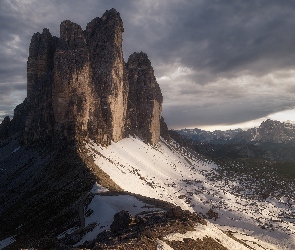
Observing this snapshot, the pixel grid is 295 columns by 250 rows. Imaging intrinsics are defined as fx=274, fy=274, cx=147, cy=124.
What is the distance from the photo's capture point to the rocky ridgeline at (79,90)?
7350cm

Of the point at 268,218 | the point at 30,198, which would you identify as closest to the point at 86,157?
the point at 30,198

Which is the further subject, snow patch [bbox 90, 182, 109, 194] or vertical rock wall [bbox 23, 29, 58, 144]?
vertical rock wall [bbox 23, 29, 58, 144]

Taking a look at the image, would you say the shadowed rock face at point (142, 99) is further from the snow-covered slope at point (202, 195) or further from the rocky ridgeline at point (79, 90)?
the snow-covered slope at point (202, 195)

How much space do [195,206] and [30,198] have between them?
116ft

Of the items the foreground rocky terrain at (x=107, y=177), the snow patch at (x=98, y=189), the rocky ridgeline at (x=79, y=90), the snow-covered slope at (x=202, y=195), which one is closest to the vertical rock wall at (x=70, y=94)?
the rocky ridgeline at (x=79, y=90)

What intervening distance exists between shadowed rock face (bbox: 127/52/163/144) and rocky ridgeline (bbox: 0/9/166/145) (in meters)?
0.49

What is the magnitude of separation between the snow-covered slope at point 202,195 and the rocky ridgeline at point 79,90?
8.47m

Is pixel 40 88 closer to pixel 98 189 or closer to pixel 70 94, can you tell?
pixel 70 94

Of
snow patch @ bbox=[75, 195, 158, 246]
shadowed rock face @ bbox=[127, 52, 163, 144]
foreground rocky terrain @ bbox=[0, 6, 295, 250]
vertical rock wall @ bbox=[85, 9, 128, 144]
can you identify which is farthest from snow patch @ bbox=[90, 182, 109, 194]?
shadowed rock face @ bbox=[127, 52, 163, 144]

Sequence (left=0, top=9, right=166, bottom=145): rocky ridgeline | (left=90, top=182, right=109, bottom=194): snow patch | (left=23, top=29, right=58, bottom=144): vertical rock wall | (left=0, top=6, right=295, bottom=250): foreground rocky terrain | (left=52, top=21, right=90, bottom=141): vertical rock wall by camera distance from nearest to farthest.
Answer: (left=0, top=6, right=295, bottom=250): foreground rocky terrain → (left=90, top=182, right=109, bottom=194): snow patch → (left=52, top=21, right=90, bottom=141): vertical rock wall → (left=0, top=9, right=166, bottom=145): rocky ridgeline → (left=23, top=29, right=58, bottom=144): vertical rock wall

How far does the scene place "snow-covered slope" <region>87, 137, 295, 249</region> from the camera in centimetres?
4947

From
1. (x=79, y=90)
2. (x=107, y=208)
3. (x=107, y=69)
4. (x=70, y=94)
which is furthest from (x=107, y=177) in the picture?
(x=107, y=69)

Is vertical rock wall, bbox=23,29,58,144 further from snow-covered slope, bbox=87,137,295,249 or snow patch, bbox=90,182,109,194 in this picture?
snow patch, bbox=90,182,109,194

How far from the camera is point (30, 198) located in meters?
50.7
